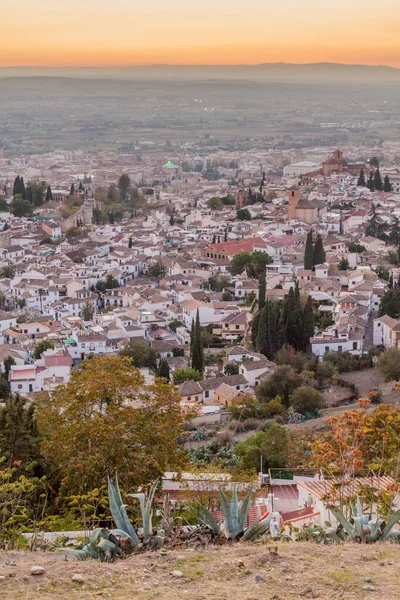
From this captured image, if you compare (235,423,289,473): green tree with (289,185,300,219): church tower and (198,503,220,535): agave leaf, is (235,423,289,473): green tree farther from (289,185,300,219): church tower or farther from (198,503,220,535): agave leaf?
(289,185,300,219): church tower

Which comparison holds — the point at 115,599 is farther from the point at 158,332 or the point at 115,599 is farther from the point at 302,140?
the point at 302,140

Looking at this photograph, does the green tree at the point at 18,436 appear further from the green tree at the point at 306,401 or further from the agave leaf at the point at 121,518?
the green tree at the point at 306,401

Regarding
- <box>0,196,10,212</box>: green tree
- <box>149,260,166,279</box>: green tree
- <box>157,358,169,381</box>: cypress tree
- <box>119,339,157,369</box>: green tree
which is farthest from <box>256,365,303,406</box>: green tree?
<box>0,196,10,212</box>: green tree

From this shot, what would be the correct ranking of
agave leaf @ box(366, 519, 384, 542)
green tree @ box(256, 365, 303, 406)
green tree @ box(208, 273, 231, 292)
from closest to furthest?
agave leaf @ box(366, 519, 384, 542), green tree @ box(256, 365, 303, 406), green tree @ box(208, 273, 231, 292)

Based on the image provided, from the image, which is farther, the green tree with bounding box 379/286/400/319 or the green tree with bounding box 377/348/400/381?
the green tree with bounding box 379/286/400/319

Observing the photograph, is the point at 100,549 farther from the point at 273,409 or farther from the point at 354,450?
the point at 273,409

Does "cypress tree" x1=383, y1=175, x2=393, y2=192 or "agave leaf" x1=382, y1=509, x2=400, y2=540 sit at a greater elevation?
"agave leaf" x1=382, y1=509, x2=400, y2=540

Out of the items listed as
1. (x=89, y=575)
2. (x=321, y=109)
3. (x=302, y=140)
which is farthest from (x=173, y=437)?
(x=321, y=109)
